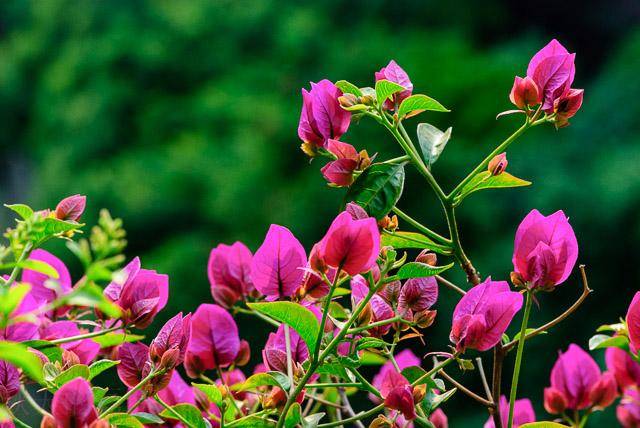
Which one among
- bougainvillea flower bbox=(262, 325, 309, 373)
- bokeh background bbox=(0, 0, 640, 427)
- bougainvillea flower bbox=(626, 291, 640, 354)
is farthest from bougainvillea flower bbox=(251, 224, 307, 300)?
bokeh background bbox=(0, 0, 640, 427)

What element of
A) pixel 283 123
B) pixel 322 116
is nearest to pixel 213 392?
pixel 322 116

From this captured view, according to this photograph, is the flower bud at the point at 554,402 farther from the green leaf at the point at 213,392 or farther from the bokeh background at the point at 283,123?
the bokeh background at the point at 283,123

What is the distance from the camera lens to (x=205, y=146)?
12.4 feet

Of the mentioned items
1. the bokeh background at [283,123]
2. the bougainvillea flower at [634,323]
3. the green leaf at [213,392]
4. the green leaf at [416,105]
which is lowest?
the bokeh background at [283,123]

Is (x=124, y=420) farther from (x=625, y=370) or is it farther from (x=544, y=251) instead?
(x=625, y=370)

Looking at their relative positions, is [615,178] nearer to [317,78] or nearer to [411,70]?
[411,70]

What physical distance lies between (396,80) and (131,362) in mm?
161

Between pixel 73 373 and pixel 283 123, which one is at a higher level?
pixel 73 373

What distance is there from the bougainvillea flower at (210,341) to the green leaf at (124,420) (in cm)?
7

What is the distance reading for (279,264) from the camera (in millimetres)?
337

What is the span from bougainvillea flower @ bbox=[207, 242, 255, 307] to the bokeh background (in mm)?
2669

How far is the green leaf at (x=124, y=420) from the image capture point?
1.01 ft

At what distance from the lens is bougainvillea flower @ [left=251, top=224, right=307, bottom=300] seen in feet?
1.11

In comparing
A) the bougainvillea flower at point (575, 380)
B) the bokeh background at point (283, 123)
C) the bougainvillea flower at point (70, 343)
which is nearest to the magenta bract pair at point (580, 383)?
the bougainvillea flower at point (575, 380)
